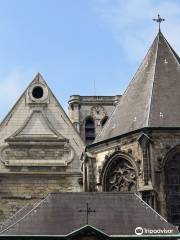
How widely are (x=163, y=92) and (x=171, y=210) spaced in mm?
4669

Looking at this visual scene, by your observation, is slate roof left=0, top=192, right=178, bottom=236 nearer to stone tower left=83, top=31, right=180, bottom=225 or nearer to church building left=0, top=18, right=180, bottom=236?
church building left=0, top=18, right=180, bottom=236

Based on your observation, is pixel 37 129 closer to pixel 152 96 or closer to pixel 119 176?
pixel 119 176

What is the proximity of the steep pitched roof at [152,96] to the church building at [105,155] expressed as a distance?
0.04 m

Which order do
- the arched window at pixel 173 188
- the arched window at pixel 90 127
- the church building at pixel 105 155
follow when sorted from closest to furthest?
1. the church building at pixel 105 155
2. the arched window at pixel 173 188
3. the arched window at pixel 90 127

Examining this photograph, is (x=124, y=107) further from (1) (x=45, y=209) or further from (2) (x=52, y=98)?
(1) (x=45, y=209)

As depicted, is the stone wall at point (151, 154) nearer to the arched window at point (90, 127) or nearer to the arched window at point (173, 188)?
the arched window at point (173, 188)

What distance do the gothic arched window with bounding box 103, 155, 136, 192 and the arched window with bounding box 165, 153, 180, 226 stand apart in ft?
4.34

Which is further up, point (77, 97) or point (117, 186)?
point (77, 97)

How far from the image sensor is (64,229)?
68.6 feet

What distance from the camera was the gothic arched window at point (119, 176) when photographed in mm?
26516

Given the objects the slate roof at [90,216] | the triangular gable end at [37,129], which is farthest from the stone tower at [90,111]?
the slate roof at [90,216]

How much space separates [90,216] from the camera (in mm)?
21578

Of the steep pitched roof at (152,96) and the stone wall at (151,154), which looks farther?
the steep pitched roof at (152,96)

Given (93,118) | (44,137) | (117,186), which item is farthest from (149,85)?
(93,118)
